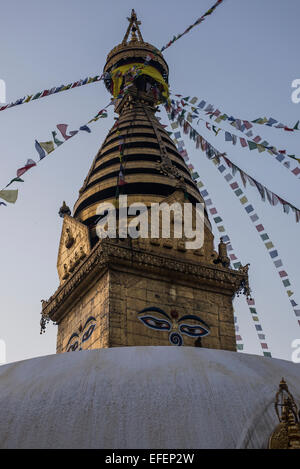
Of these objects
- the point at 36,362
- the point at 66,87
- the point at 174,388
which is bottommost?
the point at 174,388

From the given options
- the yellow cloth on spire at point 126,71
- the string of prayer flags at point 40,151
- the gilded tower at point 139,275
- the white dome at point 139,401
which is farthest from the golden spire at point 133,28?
the white dome at point 139,401

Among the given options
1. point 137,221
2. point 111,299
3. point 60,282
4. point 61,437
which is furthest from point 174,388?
point 60,282

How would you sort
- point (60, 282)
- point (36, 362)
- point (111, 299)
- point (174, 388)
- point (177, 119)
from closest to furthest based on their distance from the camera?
point (174, 388) < point (36, 362) < point (111, 299) < point (60, 282) < point (177, 119)

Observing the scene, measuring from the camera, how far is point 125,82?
19.5 meters

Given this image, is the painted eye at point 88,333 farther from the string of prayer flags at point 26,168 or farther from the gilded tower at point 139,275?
the string of prayer flags at point 26,168

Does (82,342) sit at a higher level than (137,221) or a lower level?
lower

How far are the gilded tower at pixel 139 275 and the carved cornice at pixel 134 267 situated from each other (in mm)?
24

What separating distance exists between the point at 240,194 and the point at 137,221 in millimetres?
2739

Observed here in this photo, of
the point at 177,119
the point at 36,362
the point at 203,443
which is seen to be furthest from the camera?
the point at 177,119

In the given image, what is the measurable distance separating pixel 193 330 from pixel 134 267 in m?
1.99

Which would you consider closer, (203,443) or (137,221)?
(203,443)

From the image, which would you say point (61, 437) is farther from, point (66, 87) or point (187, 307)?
point (66, 87)

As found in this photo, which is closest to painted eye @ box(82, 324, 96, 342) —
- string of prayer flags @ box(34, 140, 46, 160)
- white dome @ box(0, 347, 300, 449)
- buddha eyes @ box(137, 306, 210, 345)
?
buddha eyes @ box(137, 306, 210, 345)

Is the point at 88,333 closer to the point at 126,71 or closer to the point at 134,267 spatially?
the point at 134,267
